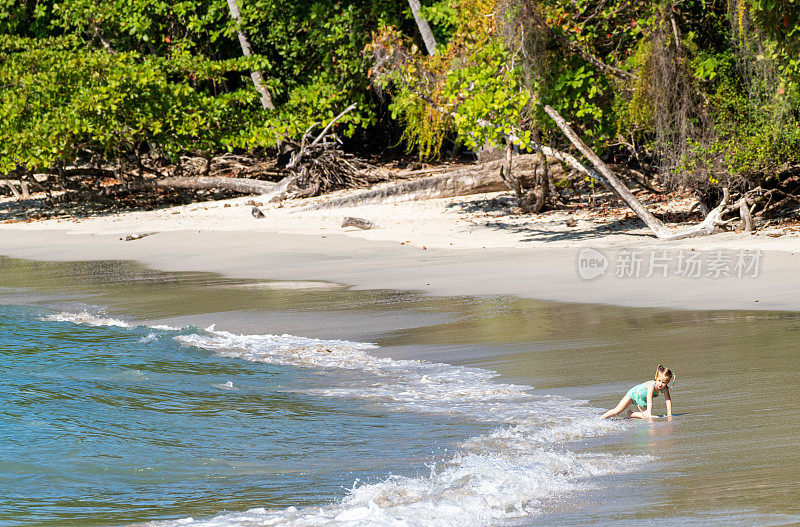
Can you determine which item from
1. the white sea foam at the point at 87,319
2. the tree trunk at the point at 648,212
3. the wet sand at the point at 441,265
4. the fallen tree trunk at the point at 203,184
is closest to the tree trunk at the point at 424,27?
the fallen tree trunk at the point at 203,184

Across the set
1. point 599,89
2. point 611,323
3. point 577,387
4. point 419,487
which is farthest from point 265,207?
point 419,487

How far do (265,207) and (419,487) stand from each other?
16.2m

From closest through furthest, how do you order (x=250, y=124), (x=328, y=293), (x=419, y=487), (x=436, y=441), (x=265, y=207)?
1. (x=419, y=487)
2. (x=436, y=441)
3. (x=328, y=293)
4. (x=265, y=207)
5. (x=250, y=124)

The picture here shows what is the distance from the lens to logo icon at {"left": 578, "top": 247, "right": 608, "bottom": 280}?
37.7 feet

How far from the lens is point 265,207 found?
808 inches

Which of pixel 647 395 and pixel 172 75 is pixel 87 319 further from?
pixel 172 75

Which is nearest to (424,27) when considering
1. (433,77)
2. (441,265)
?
(433,77)

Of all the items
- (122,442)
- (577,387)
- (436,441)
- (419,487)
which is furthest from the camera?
(577,387)

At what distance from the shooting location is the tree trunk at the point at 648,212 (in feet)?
45.1

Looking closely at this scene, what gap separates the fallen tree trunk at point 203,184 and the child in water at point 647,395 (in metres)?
16.9

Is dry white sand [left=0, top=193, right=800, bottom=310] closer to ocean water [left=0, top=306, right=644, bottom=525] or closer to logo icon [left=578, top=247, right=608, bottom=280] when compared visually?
logo icon [left=578, top=247, right=608, bottom=280]

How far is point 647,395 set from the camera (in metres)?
5.87

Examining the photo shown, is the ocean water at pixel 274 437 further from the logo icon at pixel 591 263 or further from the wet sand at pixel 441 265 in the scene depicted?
the logo icon at pixel 591 263

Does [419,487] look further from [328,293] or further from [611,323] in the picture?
[328,293]
